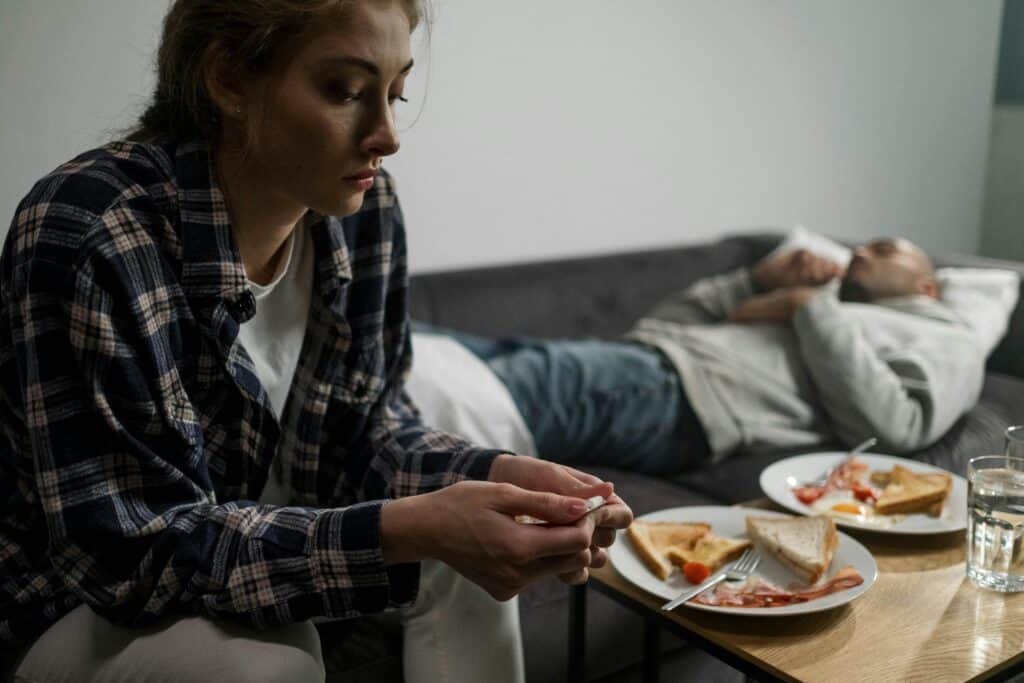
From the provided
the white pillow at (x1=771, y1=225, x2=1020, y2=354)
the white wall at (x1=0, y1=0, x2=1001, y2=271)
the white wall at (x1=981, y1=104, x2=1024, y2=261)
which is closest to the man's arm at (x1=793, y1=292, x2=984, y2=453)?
the white pillow at (x1=771, y1=225, x2=1020, y2=354)

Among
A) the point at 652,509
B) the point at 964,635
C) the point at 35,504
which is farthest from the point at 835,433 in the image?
the point at 35,504

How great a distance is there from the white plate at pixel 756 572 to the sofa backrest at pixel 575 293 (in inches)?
38.1

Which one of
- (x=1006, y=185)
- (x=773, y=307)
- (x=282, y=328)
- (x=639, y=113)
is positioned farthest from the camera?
(x=1006, y=185)

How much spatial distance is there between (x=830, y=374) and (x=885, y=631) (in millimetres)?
1043

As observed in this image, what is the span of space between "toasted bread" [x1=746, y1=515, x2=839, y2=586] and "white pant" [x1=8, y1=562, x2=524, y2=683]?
315 mm

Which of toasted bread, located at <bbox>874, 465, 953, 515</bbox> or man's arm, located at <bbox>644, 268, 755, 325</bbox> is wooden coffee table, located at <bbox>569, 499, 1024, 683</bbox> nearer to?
toasted bread, located at <bbox>874, 465, 953, 515</bbox>

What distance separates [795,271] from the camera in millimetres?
2482

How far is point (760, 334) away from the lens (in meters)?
2.27

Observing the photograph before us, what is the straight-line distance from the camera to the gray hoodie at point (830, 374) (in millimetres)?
2039

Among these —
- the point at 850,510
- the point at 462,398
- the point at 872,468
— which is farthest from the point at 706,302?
the point at 850,510

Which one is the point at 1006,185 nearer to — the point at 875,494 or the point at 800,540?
the point at 875,494

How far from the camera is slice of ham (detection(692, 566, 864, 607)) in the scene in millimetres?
1136

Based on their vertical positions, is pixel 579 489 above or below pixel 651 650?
above

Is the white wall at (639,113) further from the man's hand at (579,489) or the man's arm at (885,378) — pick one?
the man's hand at (579,489)
